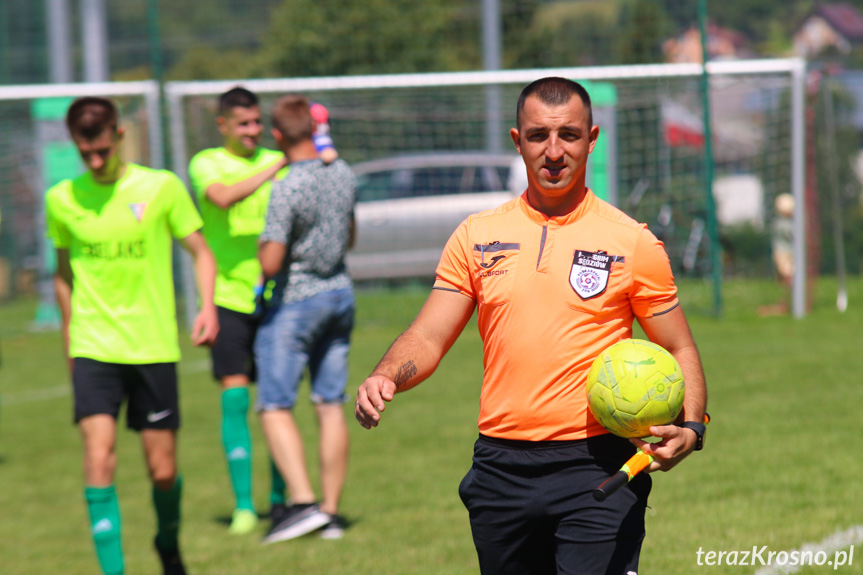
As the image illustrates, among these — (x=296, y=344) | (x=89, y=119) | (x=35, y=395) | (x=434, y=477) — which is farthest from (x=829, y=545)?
(x=35, y=395)

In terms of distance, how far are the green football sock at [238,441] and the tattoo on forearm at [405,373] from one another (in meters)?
3.25

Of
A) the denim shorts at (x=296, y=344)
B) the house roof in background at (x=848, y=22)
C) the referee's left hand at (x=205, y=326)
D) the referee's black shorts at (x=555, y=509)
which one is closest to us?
the referee's black shorts at (x=555, y=509)

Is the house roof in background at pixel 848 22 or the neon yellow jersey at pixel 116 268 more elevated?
the house roof in background at pixel 848 22

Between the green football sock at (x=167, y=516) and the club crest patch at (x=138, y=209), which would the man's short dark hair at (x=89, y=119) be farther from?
the green football sock at (x=167, y=516)

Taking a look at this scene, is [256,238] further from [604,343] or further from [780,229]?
[780,229]

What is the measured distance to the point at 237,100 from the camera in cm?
611

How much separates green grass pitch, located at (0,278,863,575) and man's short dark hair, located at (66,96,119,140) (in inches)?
85.6

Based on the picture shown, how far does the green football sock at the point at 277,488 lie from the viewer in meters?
6.15

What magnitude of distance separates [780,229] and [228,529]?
10277 mm

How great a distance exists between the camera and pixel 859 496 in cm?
548

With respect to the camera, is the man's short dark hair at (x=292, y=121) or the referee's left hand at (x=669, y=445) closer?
the referee's left hand at (x=669, y=445)

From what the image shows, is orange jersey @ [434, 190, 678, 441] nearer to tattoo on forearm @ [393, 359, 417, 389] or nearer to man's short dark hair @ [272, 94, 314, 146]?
tattoo on forearm @ [393, 359, 417, 389]

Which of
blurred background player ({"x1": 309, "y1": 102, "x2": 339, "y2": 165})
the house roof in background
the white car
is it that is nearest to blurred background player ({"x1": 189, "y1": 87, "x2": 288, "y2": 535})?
blurred background player ({"x1": 309, "y1": 102, "x2": 339, "y2": 165})

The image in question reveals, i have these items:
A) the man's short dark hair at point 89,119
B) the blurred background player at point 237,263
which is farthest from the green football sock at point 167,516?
the man's short dark hair at point 89,119
